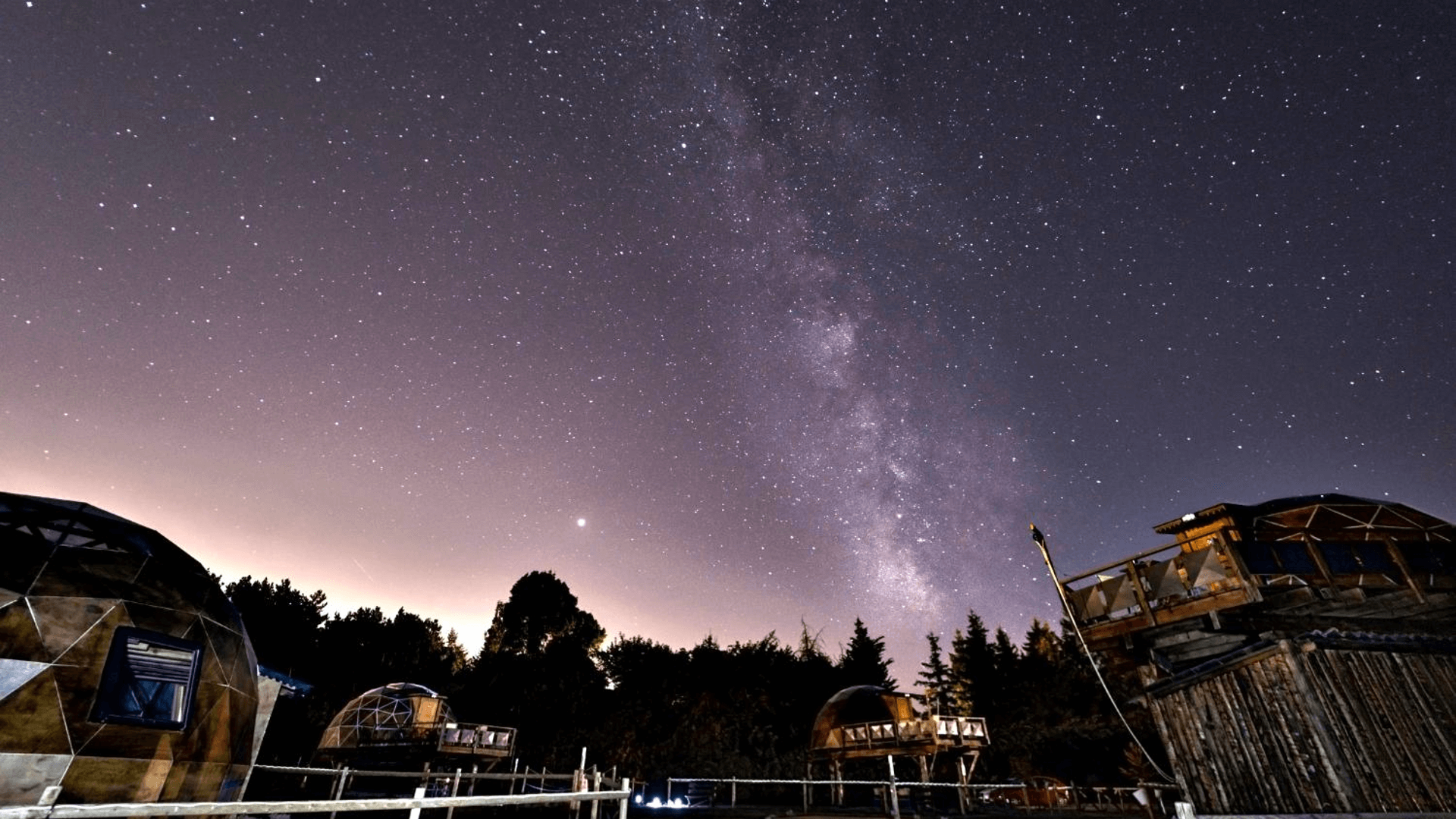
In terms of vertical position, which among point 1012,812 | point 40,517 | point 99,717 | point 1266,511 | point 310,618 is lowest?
point 1012,812

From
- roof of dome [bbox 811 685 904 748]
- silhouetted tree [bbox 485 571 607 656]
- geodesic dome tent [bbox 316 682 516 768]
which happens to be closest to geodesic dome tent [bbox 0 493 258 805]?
geodesic dome tent [bbox 316 682 516 768]

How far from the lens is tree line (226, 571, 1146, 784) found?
35.8 metres

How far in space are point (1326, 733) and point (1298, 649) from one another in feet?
4.73

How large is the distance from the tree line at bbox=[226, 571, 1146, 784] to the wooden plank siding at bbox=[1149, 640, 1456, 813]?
1284cm

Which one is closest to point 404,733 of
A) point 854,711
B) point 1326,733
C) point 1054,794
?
point 854,711

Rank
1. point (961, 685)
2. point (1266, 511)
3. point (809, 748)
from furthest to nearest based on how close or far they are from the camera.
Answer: point (961, 685) < point (809, 748) < point (1266, 511)

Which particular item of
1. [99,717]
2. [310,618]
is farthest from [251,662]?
[310,618]

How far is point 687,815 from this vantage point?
61.6 feet

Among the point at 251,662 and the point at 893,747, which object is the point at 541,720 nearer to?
the point at 893,747

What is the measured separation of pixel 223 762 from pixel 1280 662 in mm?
18696

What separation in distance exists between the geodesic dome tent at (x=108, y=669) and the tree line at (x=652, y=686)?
2272cm

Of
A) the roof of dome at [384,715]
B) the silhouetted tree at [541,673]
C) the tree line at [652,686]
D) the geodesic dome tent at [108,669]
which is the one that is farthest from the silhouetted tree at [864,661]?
the geodesic dome tent at [108,669]

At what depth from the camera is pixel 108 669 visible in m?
8.92

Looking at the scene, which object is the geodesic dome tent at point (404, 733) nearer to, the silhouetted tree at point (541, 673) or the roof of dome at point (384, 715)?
the roof of dome at point (384, 715)
